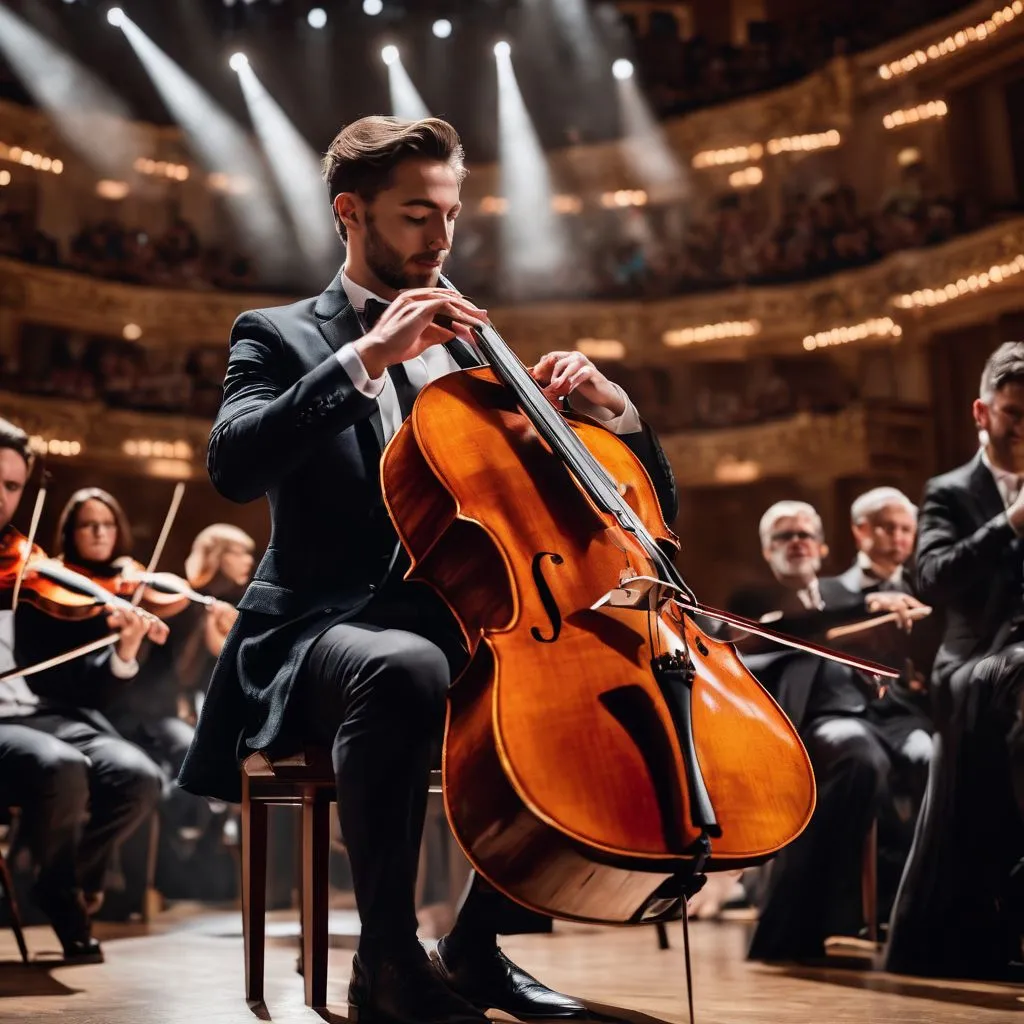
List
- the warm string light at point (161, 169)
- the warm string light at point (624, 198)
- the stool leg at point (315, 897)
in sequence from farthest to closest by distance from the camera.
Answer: the warm string light at point (624, 198), the warm string light at point (161, 169), the stool leg at point (315, 897)

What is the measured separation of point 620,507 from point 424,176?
665 millimetres

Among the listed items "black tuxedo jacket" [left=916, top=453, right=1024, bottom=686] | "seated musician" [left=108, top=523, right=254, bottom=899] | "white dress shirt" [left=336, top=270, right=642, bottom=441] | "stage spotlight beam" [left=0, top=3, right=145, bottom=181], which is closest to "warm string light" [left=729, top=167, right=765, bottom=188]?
"stage spotlight beam" [left=0, top=3, right=145, bottom=181]

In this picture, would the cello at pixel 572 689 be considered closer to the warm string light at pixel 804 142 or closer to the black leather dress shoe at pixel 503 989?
the black leather dress shoe at pixel 503 989

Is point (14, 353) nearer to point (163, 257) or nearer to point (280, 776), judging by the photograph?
point (163, 257)

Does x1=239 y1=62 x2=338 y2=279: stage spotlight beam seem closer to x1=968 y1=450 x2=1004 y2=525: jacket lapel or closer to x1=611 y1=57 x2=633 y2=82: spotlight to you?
x1=611 y1=57 x2=633 y2=82: spotlight

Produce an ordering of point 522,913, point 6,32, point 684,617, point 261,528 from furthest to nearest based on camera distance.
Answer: point 261,528, point 6,32, point 522,913, point 684,617

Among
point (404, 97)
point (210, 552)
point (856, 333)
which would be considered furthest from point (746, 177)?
point (210, 552)

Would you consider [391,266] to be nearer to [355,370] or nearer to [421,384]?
[421,384]

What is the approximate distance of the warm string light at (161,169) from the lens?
38.2 feet

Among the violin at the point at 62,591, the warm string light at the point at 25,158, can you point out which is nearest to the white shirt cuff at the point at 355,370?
the violin at the point at 62,591

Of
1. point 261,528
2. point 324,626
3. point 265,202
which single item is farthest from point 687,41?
point 324,626

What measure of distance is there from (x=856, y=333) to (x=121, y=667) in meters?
7.89

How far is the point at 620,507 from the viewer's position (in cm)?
174

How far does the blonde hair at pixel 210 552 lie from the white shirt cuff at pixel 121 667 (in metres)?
1.24
